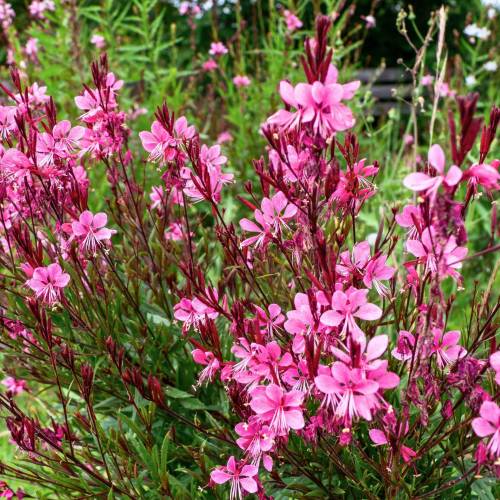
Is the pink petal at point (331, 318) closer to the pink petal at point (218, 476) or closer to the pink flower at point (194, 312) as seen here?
the pink flower at point (194, 312)

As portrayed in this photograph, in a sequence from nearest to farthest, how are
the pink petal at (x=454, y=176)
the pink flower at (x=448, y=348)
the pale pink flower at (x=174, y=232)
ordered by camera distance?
the pink petal at (x=454, y=176) < the pink flower at (x=448, y=348) < the pale pink flower at (x=174, y=232)

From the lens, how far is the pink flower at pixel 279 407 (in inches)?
46.7

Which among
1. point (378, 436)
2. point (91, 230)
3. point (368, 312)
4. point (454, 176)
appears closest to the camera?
point (454, 176)

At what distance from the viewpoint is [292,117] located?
43.3 inches

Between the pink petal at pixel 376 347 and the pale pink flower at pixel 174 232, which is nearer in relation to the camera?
the pink petal at pixel 376 347

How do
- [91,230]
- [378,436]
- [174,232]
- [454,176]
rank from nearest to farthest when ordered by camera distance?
[454,176], [378,436], [91,230], [174,232]

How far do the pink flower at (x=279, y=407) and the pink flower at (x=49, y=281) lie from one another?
0.63 m

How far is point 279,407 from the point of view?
1212 mm

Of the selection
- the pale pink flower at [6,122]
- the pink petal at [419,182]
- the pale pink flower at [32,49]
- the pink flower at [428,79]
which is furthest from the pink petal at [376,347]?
the pale pink flower at [32,49]

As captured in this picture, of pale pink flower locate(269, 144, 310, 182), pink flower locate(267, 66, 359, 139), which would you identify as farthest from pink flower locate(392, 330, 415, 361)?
pink flower locate(267, 66, 359, 139)

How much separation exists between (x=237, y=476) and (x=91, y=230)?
73 cm

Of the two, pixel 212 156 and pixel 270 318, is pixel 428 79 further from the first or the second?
pixel 270 318

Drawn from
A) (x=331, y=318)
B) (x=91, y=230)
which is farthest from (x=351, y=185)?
(x=91, y=230)

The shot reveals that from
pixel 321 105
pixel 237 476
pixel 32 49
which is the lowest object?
pixel 237 476
